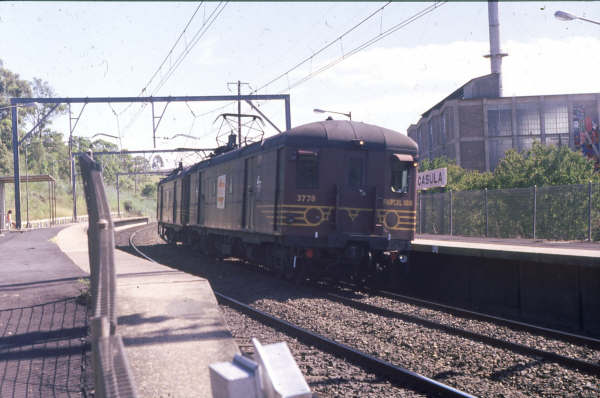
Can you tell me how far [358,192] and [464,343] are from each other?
544 centimetres

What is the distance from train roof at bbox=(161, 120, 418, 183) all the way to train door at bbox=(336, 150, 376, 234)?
1.05 ft

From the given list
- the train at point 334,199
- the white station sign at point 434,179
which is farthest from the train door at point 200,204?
the white station sign at point 434,179

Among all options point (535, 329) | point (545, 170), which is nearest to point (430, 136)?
point (545, 170)

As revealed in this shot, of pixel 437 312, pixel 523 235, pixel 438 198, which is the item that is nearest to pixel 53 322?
pixel 437 312

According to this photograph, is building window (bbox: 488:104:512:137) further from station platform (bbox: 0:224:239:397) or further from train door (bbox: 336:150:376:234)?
station platform (bbox: 0:224:239:397)

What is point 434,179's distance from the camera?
22094mm

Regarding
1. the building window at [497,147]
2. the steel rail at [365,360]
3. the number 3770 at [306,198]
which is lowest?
the steel rail at [365,360]

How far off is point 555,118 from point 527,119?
237cm

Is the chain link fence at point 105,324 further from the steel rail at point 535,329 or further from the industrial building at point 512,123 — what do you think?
the industrial building at point 512,123

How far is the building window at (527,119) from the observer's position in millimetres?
48250

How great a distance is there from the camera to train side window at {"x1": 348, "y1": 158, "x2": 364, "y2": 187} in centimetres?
1234

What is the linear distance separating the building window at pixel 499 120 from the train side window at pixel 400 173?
38.6 m

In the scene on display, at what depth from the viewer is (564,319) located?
9.42 metres

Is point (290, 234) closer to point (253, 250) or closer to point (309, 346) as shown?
point (253, 250)
